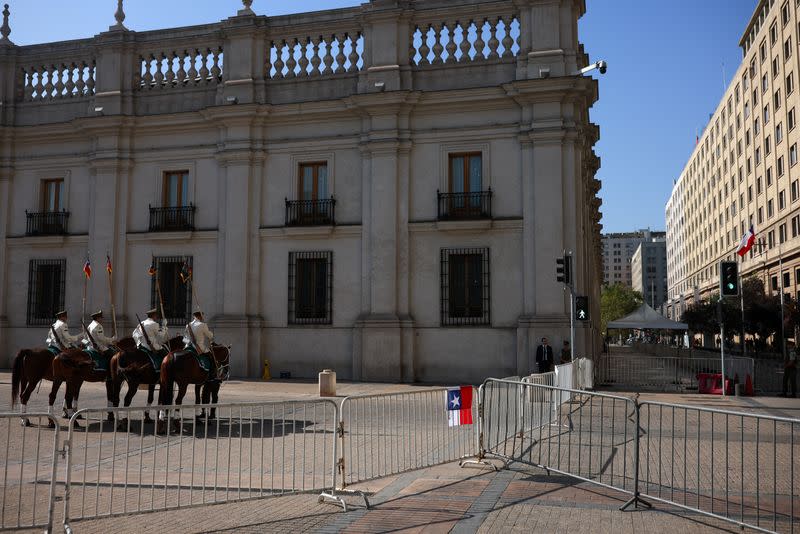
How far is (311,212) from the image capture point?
81.5ft

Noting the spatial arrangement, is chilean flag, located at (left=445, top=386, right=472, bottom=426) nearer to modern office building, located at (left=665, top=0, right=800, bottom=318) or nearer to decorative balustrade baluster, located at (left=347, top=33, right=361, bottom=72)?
decorative balustrade baluster, located at (left=347, top=33, right=361, bottom=72)

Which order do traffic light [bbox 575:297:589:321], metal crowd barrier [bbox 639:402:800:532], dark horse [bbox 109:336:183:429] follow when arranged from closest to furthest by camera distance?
metal crowd barrier [bbox 639:402:800:532] → dark horse [bbox 109:336:183:429] → traffic light [bbox 575:297:589:321]

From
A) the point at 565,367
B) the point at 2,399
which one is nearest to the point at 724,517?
the point at 565,367

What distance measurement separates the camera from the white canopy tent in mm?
28469

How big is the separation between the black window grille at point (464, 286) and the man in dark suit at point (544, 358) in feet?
8.21

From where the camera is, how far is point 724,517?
6598 mm

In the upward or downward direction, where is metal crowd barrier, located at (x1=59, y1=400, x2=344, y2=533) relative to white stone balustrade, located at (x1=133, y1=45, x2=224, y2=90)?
downward

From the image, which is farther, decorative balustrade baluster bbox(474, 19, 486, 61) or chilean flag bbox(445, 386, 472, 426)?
decorative balustrade baluster bbox(474, 19, 486, 61)

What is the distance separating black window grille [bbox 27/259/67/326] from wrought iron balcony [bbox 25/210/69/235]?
115 centimetres

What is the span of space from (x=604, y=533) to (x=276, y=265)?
1967cm

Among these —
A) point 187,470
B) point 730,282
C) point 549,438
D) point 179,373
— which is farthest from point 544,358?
point 187,470

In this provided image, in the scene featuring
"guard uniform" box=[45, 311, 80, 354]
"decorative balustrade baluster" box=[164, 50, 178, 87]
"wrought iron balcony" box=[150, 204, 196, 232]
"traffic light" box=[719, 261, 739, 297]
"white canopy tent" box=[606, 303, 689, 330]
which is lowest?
"guard uniform" box=[45, 311, 80, 354]

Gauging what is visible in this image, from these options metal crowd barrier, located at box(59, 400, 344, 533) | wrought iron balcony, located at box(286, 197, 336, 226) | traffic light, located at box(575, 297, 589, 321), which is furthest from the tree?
metal crowd barrier, located at box(59, 400, 344, 533)

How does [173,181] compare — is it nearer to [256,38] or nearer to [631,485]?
[256,38]
